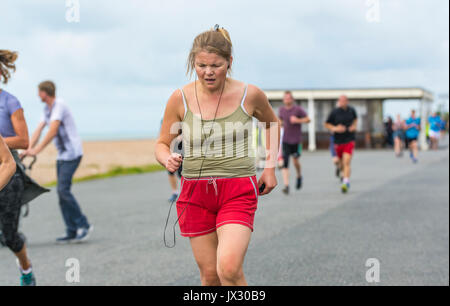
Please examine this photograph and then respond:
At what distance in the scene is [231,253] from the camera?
2.08m

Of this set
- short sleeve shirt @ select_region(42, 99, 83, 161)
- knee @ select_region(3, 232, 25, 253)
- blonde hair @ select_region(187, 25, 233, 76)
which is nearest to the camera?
blonde hair @ select_region(187, 25, 233, 76)

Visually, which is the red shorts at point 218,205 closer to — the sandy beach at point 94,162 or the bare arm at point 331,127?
the bare arm at point 331,127

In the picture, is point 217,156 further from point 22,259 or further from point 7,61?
point 22,259

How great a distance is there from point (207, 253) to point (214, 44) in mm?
907

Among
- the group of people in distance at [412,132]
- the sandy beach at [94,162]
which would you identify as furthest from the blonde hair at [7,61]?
the group of people in distance at [412,132]

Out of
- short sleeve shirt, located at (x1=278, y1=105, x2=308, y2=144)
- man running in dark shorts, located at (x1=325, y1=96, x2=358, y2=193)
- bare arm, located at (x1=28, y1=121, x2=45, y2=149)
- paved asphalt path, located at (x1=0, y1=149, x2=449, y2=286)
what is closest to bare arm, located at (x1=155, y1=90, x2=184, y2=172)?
paved asphalt path, located at (x1=0, y1=149, x2=449, y2=286)

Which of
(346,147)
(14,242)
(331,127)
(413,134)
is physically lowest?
(413,134)

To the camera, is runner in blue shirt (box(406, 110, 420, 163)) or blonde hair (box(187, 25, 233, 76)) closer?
blonde hair (box(187, 25, 233, 76))

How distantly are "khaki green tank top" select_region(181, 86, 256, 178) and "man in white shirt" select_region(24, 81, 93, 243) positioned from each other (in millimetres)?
5720

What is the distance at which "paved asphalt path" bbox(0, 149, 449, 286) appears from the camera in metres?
5.96

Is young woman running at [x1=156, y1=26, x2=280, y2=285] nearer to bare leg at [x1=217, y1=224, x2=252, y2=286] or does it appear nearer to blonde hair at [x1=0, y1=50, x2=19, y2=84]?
bare leg at [x1=217, y1=224, x2=252, y2=286]

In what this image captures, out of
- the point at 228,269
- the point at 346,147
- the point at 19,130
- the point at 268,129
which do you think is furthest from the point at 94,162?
the point at 268,129

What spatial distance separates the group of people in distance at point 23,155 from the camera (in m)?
3.38
